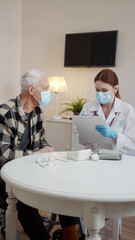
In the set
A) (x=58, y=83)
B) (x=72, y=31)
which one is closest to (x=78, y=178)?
(x=58, y=83)

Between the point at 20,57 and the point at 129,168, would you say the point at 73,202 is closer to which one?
the point at 129,168

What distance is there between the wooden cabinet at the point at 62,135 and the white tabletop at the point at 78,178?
1736 millimetres

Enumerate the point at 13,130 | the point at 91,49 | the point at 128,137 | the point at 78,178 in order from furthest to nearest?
the point at 91,49 → the point at 128,137 → the point at 13,130 → the point at 78,178

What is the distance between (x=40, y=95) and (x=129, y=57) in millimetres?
1893

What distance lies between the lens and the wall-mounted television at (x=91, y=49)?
3219mm

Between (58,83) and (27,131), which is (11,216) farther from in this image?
(58,83)

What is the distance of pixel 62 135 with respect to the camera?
3164mm

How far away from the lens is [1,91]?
363 centimetres

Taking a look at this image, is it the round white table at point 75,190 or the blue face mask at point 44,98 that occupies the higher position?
the blue face mask at point 44,98

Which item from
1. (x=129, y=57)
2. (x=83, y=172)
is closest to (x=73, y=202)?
(x=83, y=172)

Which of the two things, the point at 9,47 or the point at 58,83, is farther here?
the point at 9,47

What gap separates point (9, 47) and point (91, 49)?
1282mm

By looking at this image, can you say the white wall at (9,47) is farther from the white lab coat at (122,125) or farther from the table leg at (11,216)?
the table leg at (11,216)

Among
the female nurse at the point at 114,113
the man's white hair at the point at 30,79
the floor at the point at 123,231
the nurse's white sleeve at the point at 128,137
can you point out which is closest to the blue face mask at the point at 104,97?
the female nurse at the point at 114,113
